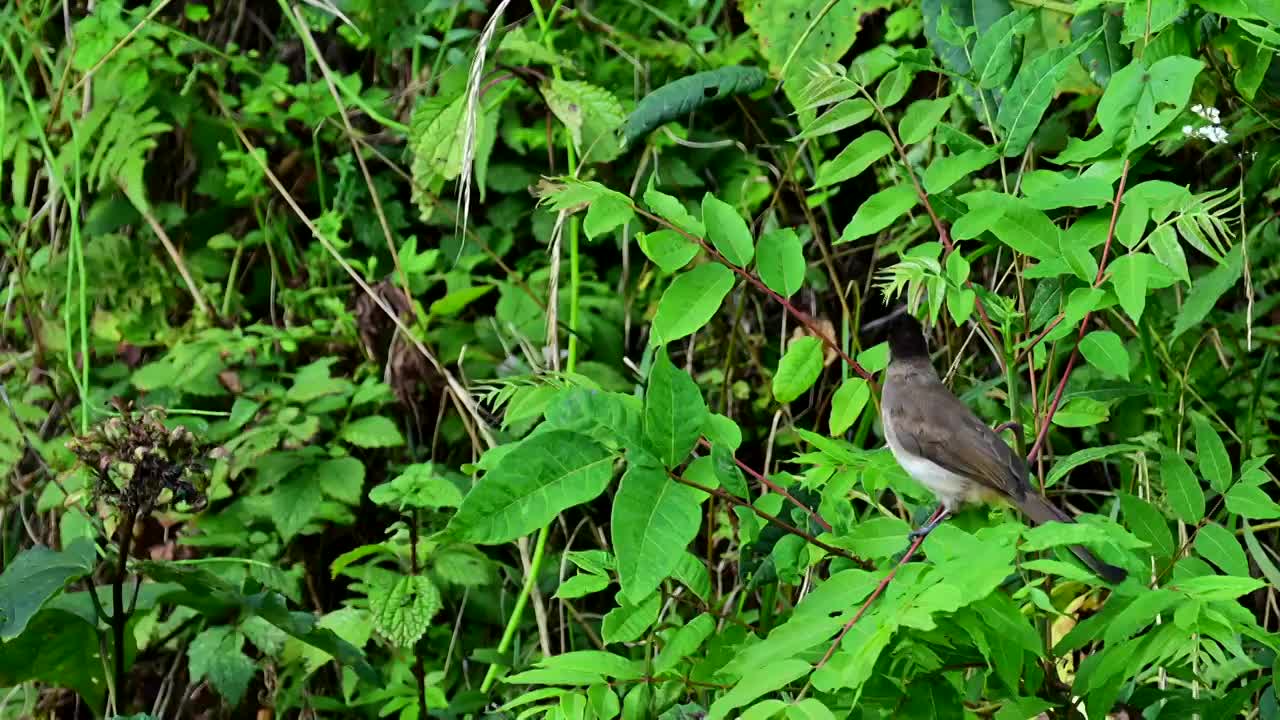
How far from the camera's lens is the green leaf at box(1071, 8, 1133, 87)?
9.09 ft

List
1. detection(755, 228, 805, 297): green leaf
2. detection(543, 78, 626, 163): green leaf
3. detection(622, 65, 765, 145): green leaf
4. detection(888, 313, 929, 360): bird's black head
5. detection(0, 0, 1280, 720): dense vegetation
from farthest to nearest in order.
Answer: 1. detection(543, 78, 626, 163): green leaf
2. detection(622, 65, 765, 145): green leaf
3. detection(888, 313, 929, 360): bird's black head
4. detection(755, 228, 805, 297): green leaf
5. detection(0, 0, 1280, 720): dense vegetation

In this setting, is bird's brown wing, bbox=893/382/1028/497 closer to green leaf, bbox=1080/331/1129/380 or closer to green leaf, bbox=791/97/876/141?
green leaf, bbox=1080/331/1129/380

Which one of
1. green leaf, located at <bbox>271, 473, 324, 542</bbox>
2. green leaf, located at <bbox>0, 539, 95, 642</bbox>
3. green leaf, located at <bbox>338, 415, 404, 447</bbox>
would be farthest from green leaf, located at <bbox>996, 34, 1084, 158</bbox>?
green leaf, located at <bbox>271, 473, 324, 542</bbox>

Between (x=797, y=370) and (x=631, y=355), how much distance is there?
213cm

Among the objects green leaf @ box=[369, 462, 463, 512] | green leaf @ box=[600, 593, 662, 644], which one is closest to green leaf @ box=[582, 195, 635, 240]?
green leaf @ box=[600, 593, 662, 644]

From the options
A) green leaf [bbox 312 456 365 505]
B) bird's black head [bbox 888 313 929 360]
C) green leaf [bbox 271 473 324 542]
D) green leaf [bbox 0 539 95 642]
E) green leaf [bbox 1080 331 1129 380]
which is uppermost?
green leaf [bbox 1080 331 1129 380]

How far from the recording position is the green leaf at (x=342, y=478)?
3578 mm

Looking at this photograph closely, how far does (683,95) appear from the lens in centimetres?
320

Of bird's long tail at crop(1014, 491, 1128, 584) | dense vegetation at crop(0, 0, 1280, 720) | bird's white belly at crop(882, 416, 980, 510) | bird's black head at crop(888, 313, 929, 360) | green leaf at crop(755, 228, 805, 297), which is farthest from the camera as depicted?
bird's black head at crop(888, 313, 929, 360)

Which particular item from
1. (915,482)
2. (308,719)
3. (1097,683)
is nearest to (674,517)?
(1097,683)

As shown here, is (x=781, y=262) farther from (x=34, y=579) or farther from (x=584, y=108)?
(x=584, y=108)

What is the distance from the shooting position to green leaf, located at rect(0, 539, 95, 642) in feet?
7.42

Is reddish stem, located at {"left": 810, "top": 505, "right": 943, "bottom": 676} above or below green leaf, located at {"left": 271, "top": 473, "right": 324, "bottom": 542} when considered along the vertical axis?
above

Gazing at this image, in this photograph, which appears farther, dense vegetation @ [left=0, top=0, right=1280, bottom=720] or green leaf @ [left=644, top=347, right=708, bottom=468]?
dense vegetation @ [left=0, top=0, right=1280, bottom=720]
